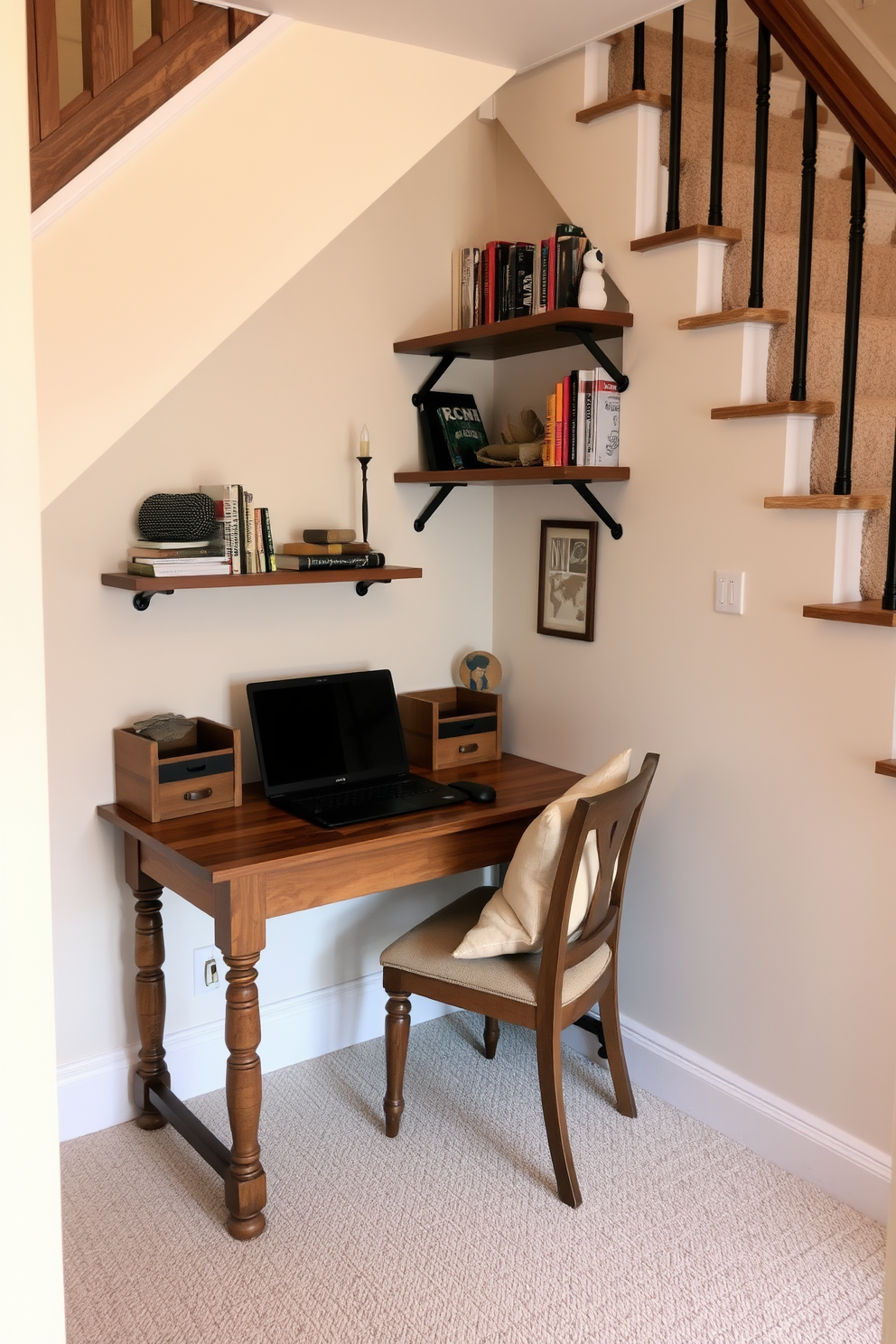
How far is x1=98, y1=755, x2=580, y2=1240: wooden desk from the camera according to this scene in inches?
87.7

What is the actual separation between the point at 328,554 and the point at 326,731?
45 centimetres

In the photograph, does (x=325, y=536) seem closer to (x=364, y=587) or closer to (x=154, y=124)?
(x=364, y=587)

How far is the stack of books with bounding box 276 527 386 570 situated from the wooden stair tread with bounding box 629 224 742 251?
979 mm

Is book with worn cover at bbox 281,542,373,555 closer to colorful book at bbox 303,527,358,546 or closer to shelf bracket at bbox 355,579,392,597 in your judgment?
colorful book at bbox 303,527,358,546

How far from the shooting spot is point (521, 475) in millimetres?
2648

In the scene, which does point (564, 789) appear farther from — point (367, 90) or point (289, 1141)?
point (367, 90)

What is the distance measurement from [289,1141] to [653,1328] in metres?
0.95

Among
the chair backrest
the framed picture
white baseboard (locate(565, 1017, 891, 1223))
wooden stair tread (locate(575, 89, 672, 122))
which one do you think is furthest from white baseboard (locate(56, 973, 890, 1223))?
wooden stair tread (locate(575, 89, 672, 122))

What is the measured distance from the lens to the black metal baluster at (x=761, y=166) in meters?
2.25

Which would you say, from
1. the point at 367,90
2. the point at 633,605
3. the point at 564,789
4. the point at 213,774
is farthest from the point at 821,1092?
the point at 367,90

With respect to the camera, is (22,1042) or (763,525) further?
(763,525)

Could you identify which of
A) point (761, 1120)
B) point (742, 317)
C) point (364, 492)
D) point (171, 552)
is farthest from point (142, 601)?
point (761, 1120)

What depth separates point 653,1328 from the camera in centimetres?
200

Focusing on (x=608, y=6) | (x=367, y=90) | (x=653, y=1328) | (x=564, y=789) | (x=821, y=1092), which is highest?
(x=608, y=6)
